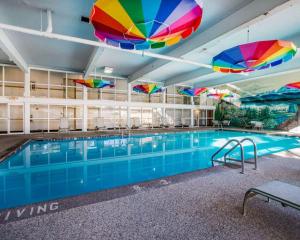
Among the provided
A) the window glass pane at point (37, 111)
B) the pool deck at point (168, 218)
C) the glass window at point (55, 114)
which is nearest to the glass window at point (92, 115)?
the glass window at point (55, 114)

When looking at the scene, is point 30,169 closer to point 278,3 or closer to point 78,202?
point 78,202

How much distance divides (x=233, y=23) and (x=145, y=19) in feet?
10.9

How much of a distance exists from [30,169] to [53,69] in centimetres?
744

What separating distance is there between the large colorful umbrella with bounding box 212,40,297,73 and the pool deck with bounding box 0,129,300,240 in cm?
211

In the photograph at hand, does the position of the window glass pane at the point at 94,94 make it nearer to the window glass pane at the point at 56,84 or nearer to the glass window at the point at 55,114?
the window glass pane at the point at 56,84

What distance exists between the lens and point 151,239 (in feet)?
5.00

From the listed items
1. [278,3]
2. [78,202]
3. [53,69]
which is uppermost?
[53,69]

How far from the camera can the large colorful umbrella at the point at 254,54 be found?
2.61 meters

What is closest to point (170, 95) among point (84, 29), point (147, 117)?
point (147, 117)

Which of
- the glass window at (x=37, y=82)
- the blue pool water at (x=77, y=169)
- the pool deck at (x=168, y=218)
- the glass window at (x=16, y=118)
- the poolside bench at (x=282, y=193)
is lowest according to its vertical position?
the blue pool water at (x=77, y=169)

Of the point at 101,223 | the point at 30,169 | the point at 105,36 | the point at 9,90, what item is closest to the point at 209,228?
the point at 101,223

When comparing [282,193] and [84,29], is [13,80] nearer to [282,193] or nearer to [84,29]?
[84,29]

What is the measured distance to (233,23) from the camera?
4.12 metres

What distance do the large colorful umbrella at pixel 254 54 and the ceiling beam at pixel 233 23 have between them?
3.35 feet
